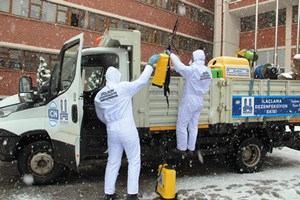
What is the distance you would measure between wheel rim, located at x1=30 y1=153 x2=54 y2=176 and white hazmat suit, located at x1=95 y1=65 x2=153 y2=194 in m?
1.36

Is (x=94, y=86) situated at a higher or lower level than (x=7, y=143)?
higher

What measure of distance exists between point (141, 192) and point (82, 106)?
1.71 meters

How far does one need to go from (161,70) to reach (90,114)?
1.34 m

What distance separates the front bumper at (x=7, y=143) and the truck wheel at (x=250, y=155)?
4.13 metres

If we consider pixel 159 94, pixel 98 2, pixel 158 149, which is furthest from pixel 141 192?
pixel 98 2

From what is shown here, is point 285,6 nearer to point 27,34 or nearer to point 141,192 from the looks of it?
point 27,34

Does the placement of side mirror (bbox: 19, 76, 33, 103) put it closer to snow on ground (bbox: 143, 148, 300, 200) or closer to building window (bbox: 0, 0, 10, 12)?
snow on ground (bbox: 143, 148, 300, 200)

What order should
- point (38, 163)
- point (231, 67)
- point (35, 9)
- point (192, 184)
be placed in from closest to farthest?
point (38, 163), point (192, 184), point (231, 67), point (35, 9)

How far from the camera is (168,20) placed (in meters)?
30.7

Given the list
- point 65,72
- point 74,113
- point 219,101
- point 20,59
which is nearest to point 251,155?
point 219,101

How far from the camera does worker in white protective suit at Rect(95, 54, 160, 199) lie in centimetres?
490

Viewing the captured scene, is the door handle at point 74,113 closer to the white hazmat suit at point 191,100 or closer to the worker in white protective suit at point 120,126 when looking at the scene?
the worker in white protective suit at point 120,126

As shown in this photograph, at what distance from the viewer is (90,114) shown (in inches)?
219

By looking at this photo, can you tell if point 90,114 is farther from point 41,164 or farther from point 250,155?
point 250,155
